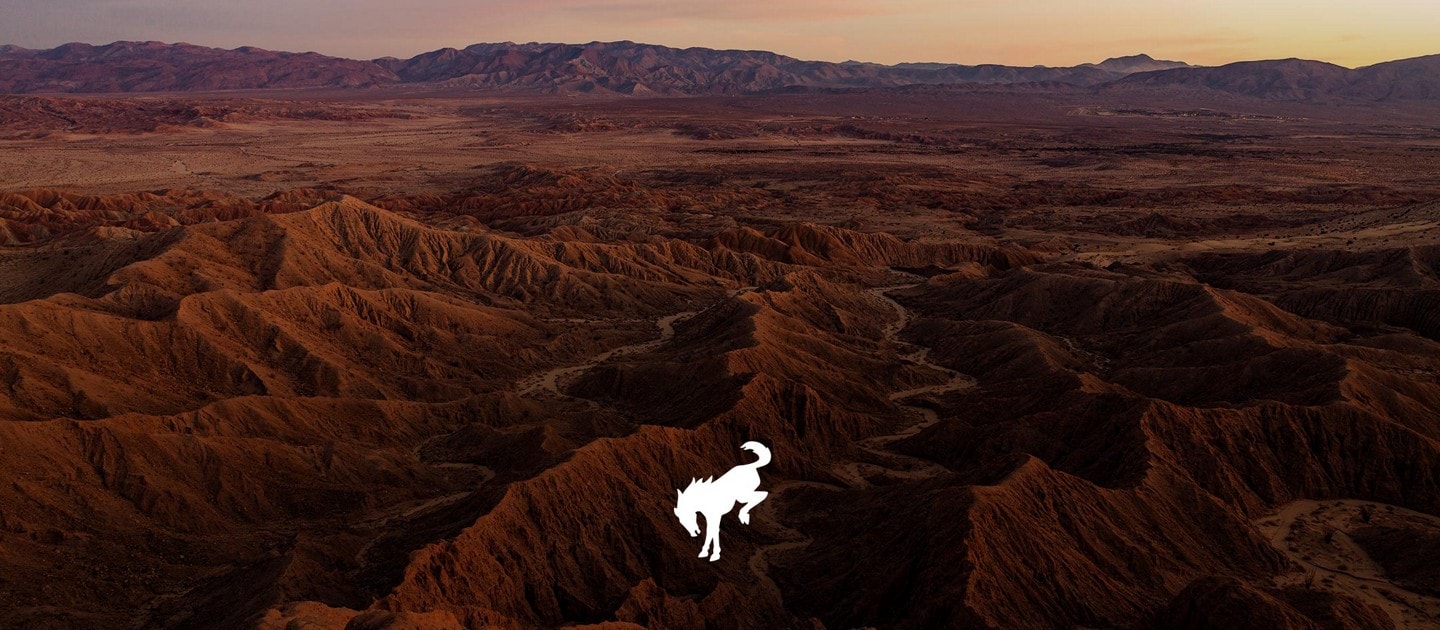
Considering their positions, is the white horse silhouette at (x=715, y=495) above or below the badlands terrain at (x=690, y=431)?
above

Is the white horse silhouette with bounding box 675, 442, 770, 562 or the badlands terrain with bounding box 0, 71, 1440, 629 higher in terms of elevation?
the white horse silhouette with bounding box 675, 442, 770, 562

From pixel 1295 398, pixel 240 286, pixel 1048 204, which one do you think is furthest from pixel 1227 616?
pixel 1048 204

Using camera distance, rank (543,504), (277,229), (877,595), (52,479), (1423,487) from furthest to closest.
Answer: (277,229)
(1423,487)
(52,479)
(543,504)
(877,595)

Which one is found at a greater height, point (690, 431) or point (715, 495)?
point (715, 495)

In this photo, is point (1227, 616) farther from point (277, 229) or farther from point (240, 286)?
point (277, 229)

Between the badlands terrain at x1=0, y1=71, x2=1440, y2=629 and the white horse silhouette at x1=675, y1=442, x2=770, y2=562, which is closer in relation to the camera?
the white horse silhouette at x1=675, y1=442, x2=770, y2=562

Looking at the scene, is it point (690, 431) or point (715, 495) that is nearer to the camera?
point (715, 495)

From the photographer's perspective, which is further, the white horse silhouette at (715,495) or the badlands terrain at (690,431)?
the badlands terrain at (690,431)

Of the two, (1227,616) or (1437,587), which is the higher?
(1227,616)
